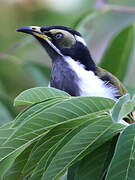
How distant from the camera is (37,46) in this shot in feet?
24.6

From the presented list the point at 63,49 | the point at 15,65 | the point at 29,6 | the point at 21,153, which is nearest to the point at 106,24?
the point at 29,6

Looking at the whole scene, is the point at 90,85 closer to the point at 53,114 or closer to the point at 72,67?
the point at 72,67

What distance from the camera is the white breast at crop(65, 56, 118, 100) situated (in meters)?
3.50

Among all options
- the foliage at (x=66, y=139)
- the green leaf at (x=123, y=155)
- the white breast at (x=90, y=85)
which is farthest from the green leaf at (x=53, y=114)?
the white breast at (x=90, y=85)

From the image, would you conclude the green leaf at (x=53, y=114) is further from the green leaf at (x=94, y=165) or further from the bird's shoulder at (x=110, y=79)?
the bird's shoulder at (x=110, y=79)

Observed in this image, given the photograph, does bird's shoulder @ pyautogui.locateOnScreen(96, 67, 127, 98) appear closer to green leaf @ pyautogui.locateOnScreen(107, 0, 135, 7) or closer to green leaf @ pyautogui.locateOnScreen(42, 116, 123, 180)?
green leaf @ pyautogui.locateOnScreen(42, 116, 123, 180)

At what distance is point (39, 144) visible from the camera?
7.07ft

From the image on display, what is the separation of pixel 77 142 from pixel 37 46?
551 cm

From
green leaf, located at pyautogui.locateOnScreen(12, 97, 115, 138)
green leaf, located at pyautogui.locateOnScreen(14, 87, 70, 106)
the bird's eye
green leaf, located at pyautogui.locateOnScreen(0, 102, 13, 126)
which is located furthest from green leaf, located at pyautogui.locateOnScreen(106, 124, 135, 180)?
green leaf, located at pyautogui.locateOnScreen(0, 102, 13, 126)

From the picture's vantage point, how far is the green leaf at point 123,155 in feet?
6.56

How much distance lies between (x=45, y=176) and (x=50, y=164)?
0.05 meters

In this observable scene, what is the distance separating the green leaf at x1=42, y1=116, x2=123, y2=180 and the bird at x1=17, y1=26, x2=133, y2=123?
4.50ft

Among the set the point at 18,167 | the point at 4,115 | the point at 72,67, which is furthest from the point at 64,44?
the point at 18,167

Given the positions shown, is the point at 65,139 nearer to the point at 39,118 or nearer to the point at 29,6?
the point at 39,118
